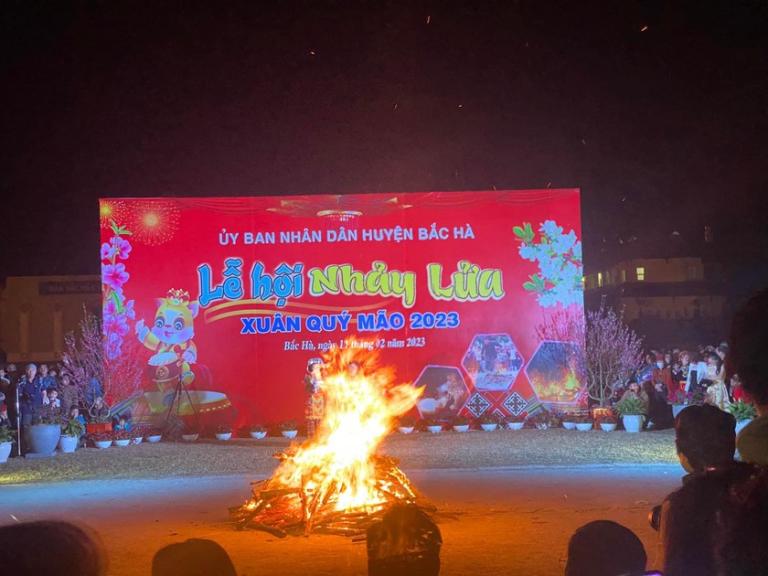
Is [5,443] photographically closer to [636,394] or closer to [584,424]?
[584,424]

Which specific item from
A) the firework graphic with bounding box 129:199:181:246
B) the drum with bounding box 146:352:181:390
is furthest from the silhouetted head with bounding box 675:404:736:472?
the firework graphic with bounding box 129:199:181:246

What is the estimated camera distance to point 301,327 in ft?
69.5

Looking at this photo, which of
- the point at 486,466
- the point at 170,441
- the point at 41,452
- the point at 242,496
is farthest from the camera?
the point at 170,441

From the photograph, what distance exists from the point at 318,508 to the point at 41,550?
8.47 meters

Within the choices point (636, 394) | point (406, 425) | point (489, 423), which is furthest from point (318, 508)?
point (636, 394)

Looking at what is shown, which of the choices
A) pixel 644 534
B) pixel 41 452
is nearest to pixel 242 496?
pixel 644 534

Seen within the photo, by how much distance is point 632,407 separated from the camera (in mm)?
19812

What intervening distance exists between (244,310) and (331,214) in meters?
3.20

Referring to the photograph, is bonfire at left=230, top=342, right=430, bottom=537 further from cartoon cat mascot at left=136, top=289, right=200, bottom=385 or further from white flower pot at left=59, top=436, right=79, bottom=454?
cartoon cat mascot at left=136, top=289, right=200, bottom=385

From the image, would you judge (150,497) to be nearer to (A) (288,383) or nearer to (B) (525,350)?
(A) (288,383)

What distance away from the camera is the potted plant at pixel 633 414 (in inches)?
777

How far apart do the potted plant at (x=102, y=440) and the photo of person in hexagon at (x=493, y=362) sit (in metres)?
8.60

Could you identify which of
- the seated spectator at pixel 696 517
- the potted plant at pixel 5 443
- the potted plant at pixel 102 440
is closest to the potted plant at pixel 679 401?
the potted plant at pixel 102 440

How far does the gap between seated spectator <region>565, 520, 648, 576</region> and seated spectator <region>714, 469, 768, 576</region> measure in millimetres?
349
